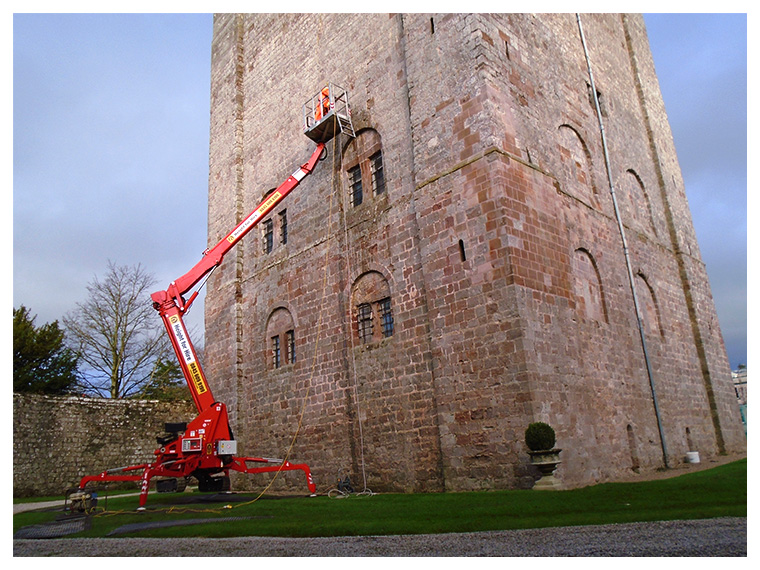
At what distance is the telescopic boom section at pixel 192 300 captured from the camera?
12891mm

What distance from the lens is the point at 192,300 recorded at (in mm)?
14414

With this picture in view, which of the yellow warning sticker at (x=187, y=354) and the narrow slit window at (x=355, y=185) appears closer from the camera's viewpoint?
the yellow warning sticker at (x=187, y=354)

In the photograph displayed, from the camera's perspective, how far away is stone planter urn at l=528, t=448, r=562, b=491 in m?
9.23

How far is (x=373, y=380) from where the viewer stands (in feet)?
42.8

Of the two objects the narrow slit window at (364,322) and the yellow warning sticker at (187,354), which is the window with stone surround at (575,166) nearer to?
the narrow slit window at (364,322)

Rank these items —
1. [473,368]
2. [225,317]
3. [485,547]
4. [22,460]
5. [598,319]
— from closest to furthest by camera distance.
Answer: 1. [485,547]
2. [473,368]
3. [598,319]
4. [22,460]
5. [225,317]

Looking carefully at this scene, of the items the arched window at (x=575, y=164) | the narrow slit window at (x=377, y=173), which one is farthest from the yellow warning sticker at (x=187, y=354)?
the arched window at (x=575, y=164)

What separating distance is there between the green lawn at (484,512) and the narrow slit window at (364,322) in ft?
15.7

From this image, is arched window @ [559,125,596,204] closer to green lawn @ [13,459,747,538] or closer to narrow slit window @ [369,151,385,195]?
narrow slit window @ [369,151,385,195]

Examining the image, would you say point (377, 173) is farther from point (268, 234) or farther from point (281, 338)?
point (281, 338)

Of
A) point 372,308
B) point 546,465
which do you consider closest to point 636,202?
point 372,308

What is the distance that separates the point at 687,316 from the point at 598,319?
6.46 m

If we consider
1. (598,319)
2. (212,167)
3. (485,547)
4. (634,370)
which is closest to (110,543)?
(485,547)

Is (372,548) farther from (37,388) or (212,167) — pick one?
(37,388)
